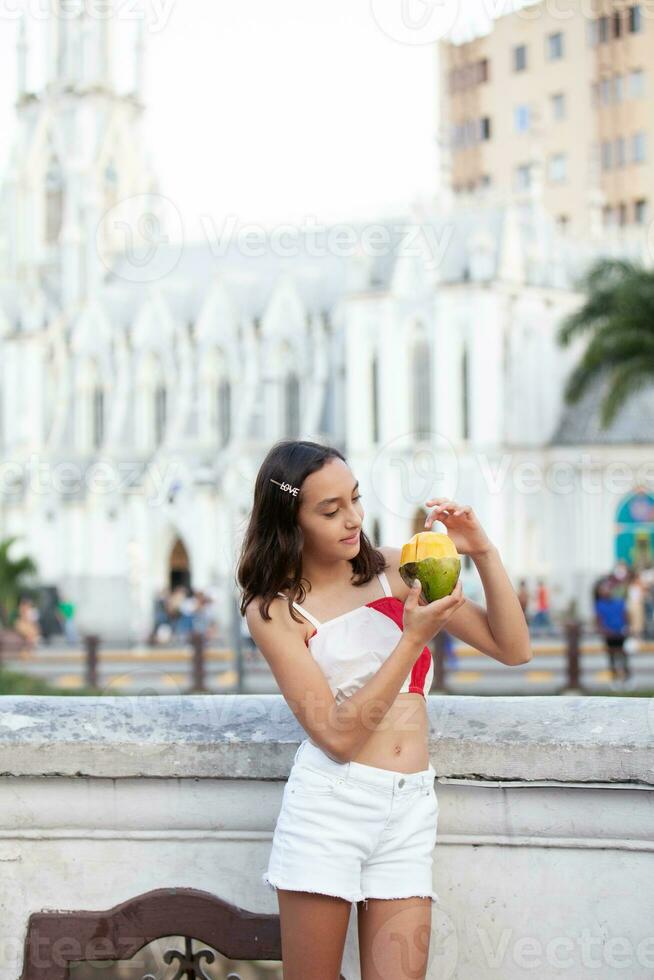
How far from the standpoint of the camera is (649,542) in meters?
34.7

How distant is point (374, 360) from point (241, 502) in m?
5.48

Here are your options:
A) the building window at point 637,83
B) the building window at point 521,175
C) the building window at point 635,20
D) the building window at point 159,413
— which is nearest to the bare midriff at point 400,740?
the building window at point 159,413

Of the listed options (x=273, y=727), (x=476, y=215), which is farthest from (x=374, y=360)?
(x=273, y=727)

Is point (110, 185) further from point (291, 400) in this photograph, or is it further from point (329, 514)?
point (329, 514)

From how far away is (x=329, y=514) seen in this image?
3.29m

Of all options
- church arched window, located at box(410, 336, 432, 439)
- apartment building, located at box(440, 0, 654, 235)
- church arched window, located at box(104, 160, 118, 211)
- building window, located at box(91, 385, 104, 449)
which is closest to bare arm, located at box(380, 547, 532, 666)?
church arched window, located at box(410, 336, 432, 439)

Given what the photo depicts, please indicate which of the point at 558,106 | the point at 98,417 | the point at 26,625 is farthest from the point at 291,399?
the point at 558,106

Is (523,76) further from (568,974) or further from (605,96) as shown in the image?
(568,974)

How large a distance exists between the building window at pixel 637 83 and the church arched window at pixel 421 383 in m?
20.1

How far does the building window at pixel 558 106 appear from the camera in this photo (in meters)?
54.3

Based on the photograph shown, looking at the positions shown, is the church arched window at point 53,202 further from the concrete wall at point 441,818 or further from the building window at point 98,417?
the concrete wall at point 441,818

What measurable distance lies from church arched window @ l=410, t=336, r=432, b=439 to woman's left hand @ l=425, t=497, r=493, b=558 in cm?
3381

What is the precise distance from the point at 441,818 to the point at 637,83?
52176mm

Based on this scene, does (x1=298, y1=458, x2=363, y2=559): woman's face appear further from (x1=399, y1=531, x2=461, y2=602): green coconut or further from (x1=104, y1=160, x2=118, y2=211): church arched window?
(x1=104, y1=160, x2=118, y2=211): church arched window
